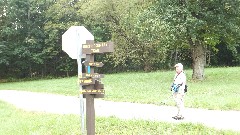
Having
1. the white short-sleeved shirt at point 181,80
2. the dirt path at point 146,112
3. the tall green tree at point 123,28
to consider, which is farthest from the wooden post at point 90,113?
the tall green tree at point 123,28

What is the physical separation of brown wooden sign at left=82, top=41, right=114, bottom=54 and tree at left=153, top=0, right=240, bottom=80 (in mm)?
12989

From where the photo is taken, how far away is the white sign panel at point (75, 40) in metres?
8.27

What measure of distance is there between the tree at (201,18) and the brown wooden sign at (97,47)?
12989 millimetres

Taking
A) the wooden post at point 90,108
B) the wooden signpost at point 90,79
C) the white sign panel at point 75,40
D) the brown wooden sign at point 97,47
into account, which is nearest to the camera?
the brown wooden sign at point 97,47

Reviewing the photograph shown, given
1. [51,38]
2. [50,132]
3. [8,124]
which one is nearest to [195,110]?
[50,132]

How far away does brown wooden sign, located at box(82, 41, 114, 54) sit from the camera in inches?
309

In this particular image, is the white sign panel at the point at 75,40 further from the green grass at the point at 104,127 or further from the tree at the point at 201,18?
the tree at the point at 201,18

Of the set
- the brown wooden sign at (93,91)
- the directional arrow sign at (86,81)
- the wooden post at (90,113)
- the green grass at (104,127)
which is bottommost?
the green grass at (104,127)

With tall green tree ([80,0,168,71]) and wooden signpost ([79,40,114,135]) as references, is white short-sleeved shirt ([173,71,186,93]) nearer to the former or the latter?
wooden signpost ([79,40,114,135])

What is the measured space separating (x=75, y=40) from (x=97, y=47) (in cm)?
65

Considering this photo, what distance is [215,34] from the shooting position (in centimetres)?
2217

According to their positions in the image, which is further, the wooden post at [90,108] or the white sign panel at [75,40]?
the white sign panel at [75,40]

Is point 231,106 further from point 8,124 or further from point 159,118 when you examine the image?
point 8,124

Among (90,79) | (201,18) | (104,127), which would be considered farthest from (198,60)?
(90,79)
